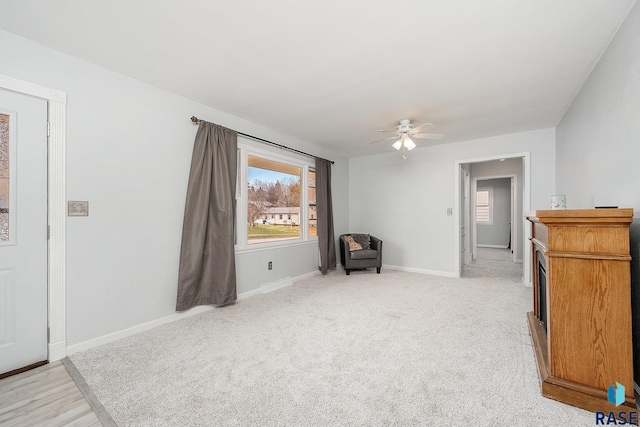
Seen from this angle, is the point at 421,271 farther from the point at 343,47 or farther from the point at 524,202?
the point at 343,47

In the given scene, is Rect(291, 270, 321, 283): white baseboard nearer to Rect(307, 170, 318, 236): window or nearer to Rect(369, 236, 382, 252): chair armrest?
Rect(307, 170, 318, 236): window

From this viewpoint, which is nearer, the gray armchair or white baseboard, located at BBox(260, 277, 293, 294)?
white baseboard, located at BBox(260, 277, 293, 294)

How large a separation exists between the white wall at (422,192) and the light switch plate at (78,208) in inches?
181

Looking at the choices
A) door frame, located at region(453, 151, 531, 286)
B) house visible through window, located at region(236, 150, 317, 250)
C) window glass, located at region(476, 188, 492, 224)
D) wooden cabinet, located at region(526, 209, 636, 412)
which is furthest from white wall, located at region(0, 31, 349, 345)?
window glass, located at region(476, 188, 492, 224)

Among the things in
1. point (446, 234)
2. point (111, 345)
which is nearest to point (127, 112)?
point (111, 345)

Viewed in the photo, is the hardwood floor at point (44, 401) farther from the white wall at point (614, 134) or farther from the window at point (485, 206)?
the window at point (485, 206)

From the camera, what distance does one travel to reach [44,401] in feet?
5.54

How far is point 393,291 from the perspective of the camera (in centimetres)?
390

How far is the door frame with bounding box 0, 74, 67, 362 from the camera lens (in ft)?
7.01

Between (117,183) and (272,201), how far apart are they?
2131 mm

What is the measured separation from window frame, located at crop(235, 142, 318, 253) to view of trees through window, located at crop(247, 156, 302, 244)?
0.06 metres

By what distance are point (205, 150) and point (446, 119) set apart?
10.2ft

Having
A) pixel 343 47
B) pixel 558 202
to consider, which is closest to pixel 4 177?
pixel 343 47

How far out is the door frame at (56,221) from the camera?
2137mm
